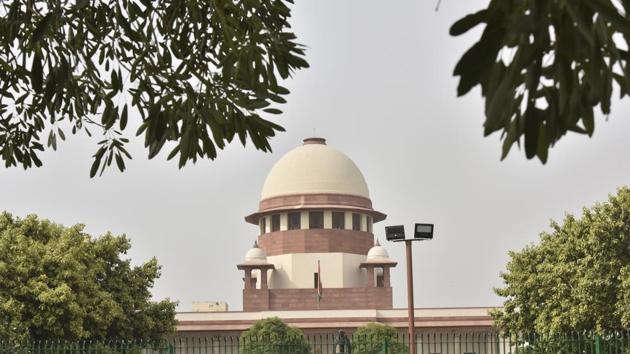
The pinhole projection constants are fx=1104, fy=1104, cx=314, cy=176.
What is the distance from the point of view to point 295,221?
50.6 meters

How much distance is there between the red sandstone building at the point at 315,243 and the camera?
48188mm

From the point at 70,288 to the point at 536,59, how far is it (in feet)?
78.6

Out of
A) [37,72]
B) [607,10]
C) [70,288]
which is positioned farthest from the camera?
[70,288]

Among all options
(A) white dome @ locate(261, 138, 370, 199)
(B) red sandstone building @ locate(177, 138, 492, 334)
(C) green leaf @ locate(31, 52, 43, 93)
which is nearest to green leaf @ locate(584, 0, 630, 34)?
(C) green leaf @ locate(31, 52, 43, 93)

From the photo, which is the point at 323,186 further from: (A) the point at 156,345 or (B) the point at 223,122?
(B) the point at 223,122

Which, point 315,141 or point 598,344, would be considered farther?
point 315,141

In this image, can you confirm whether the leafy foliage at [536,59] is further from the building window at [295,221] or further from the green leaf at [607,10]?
the building window at [295,221]

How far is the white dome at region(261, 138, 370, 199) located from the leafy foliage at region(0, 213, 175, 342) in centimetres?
2129

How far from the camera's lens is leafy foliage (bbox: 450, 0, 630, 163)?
285 centimetres

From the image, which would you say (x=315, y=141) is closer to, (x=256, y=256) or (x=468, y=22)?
(x=256, y=256)

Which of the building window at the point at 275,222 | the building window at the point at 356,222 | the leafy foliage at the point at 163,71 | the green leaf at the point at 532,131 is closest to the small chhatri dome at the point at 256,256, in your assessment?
the building window at the point at 275,222

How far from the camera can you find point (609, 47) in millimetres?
3121

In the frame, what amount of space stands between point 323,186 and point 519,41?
47433 mm

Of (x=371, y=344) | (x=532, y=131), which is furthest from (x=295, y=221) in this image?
(x=532, y=131)
